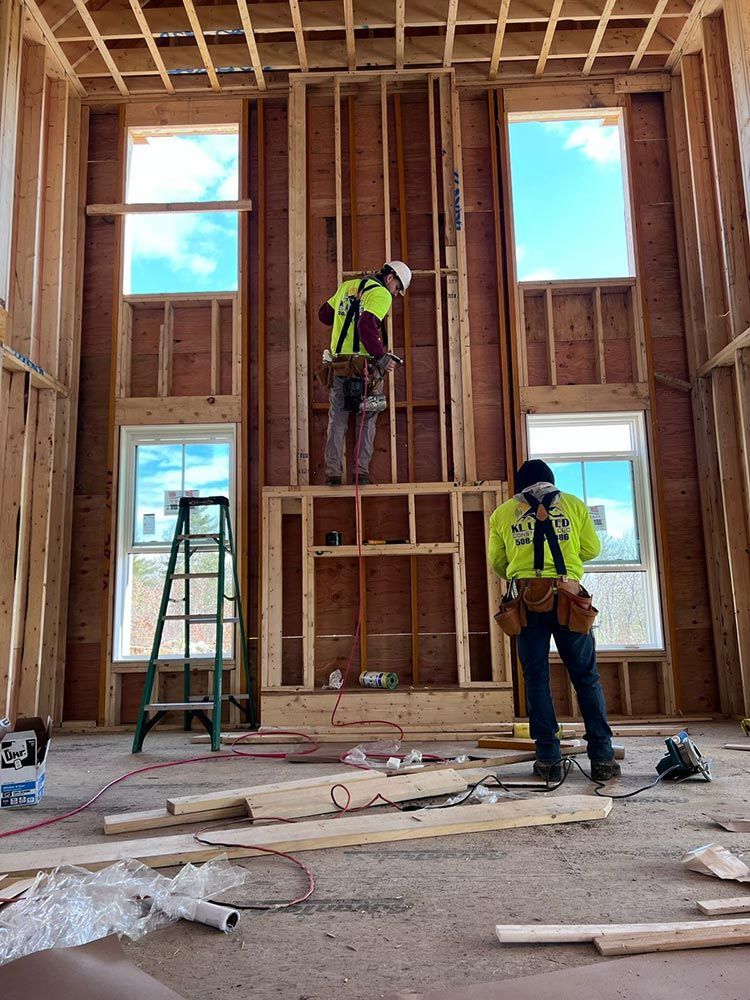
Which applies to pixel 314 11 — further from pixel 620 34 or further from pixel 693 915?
pixel 693 915

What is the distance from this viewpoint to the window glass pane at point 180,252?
6980mm

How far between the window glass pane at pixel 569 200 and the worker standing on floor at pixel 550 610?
3.54 metres

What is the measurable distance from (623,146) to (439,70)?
6.00ft

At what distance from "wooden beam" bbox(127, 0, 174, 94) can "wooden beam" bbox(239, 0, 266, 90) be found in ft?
0.26

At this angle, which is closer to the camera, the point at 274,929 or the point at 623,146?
the point at 274,929

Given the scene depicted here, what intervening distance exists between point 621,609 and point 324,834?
422 centimetres

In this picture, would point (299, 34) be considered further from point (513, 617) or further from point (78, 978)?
point (78, 978)

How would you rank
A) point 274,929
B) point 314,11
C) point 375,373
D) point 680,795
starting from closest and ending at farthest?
point 274,929, point 680,795, point 375,373, point 314,11

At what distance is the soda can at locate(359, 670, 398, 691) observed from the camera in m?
5.84

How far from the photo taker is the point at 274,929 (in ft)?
6.92

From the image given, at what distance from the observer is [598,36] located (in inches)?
261

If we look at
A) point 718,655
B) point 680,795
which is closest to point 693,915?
point 680,795

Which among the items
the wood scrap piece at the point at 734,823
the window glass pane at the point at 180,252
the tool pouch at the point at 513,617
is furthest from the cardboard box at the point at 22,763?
the window glass pane at the point at 180,252

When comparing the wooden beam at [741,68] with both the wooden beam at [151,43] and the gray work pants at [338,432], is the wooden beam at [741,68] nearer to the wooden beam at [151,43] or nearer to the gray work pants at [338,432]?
the gray work pants at [338,432]
